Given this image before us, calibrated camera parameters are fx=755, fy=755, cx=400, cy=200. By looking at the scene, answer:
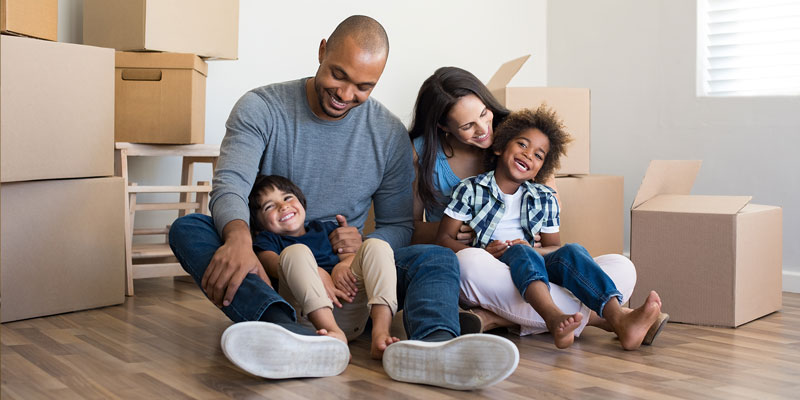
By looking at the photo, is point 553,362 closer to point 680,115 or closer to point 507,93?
point 507,93

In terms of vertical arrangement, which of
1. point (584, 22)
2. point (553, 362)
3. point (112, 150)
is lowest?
point (553, 362)

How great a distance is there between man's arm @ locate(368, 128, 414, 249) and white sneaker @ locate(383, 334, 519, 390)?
1.66 feet

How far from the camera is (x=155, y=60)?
7.24 ft

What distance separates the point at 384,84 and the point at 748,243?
4.95ft

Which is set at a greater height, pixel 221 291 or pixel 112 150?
pixel 112 150

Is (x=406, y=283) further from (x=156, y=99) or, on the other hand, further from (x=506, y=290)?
(x=156, y=99)

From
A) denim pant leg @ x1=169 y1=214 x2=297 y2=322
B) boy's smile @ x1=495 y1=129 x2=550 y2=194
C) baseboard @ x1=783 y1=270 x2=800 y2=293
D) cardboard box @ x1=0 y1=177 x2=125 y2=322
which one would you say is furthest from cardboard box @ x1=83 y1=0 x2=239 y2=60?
baseboard @ x1=783 y1=270 x2=800 y2=293

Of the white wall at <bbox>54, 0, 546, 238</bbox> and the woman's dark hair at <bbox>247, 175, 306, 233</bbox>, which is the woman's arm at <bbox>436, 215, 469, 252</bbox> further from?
the white wall at <bbox>54, 0, 546, 238</bbox>

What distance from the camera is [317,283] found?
1377 mm

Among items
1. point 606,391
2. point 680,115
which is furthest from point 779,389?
point 680,115

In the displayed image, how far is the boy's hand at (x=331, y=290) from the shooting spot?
4.74 feet

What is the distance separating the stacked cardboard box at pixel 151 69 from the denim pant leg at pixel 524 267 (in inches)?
43.2

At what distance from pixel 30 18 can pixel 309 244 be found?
37.0 inches

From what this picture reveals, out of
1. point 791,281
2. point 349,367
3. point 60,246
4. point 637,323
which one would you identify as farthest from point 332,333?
point 791,281
